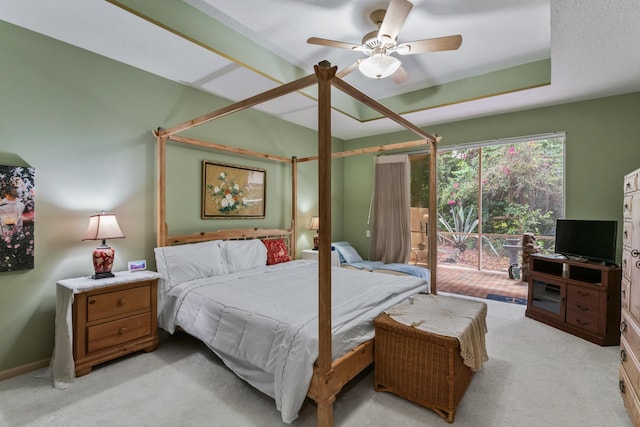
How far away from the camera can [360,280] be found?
10.2 feet

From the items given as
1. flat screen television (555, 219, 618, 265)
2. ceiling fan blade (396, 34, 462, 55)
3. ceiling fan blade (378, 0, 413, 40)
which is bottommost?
flat screen television (555, 219, 618, 265)

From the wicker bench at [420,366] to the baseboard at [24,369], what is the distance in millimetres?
2689

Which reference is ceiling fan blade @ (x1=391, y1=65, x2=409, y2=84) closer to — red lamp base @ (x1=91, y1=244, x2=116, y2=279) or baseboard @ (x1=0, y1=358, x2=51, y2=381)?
red lamp base @ (x1=91, y1=244, x2=116, y2=279)

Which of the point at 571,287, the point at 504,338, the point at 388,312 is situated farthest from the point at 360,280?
the point at 571,287

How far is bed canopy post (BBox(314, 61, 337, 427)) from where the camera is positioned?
5.69 feet

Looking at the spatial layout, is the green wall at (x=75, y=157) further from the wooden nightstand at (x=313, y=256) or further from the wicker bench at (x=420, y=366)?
the wicker bench at (x=420, y=366)

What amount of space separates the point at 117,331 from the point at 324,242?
2029mm

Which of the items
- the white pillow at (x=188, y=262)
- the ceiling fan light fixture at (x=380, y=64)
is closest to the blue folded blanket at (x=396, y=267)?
the white pillow at (x=188, y=262)

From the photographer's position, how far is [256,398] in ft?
6.88

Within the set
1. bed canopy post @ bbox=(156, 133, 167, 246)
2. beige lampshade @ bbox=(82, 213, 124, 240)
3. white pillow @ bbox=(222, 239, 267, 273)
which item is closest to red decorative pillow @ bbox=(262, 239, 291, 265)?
white pillow @ bbox=(222, 239, 267, 273)

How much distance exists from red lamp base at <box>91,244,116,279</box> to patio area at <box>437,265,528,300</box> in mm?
4452

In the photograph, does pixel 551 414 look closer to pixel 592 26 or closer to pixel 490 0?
pixel 592 26

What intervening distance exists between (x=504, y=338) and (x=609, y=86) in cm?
295

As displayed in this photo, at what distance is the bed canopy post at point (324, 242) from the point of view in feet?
5.69
